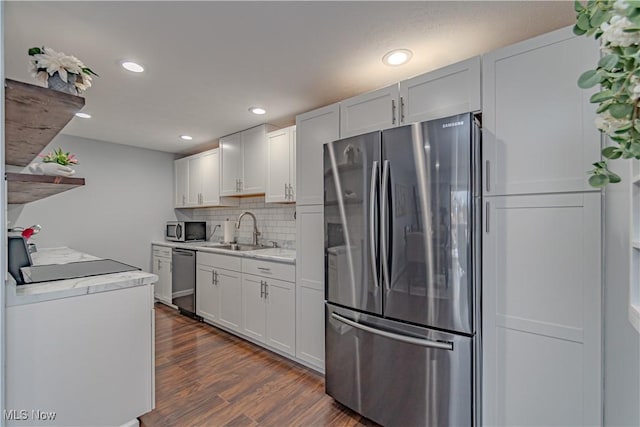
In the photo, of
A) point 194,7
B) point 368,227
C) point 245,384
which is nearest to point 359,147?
point 368,227

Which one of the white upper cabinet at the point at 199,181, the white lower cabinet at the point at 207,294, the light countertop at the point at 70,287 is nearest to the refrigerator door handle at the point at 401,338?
the light countertop at the point at 70,287

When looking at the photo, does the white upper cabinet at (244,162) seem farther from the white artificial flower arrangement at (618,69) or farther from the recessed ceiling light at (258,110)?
the white artificial flower arrangement at (618,69)

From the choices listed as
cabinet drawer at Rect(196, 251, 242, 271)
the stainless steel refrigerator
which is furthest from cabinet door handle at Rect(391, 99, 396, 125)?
cabinet drawer at Rect(196, 251, 242, 271)

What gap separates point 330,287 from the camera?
204 cm

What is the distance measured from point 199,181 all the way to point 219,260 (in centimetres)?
154

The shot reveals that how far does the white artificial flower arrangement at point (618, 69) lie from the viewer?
0.57m

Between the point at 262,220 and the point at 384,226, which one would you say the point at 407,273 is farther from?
the point at 262,220

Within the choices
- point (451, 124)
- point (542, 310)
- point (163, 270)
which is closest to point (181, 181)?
point (163, 270)

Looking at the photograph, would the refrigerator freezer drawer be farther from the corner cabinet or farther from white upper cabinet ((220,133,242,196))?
white upper cabinet ((220,133,242,196))

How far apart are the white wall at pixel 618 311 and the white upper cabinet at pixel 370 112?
3.82ft

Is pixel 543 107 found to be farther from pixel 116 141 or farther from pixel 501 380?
pixel 116 141

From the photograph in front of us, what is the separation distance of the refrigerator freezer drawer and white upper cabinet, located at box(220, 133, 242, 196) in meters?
2.28

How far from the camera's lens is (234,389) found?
2.22 meters

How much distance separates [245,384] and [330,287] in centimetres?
109
